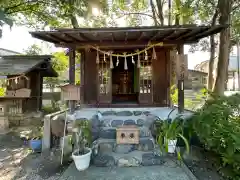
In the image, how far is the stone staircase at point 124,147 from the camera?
3.51m

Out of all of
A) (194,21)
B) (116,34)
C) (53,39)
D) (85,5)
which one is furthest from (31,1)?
(194,21)

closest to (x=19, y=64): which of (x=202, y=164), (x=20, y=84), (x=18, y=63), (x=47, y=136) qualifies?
(x=18, y=63)

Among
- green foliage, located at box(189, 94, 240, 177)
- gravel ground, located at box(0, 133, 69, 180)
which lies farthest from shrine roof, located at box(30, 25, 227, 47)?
gravel ground, located at box(0, 133, 69, 180)

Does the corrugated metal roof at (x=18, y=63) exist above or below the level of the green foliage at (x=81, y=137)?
above

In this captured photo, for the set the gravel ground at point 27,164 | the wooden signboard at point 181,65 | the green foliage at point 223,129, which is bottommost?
the gravel ground at point 27,164

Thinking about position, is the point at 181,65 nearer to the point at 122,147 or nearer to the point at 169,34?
the point at 169,34

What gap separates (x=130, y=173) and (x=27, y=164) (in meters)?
2.48

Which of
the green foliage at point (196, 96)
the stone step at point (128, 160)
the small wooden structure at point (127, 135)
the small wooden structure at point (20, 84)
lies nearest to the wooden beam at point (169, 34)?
the green foliage at point (196, 96)

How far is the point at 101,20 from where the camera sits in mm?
10992

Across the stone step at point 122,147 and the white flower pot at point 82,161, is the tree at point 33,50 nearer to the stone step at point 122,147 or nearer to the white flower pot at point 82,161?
the stone step at point 122,147

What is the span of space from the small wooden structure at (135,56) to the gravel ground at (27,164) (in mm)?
2178

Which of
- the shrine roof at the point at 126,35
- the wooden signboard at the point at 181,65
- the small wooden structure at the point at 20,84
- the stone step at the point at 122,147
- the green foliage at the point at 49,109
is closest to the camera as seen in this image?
the stone step at the point at 122,147

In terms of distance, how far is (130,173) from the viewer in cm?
318

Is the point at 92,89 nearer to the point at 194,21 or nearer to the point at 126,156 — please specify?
the point at 126,156
